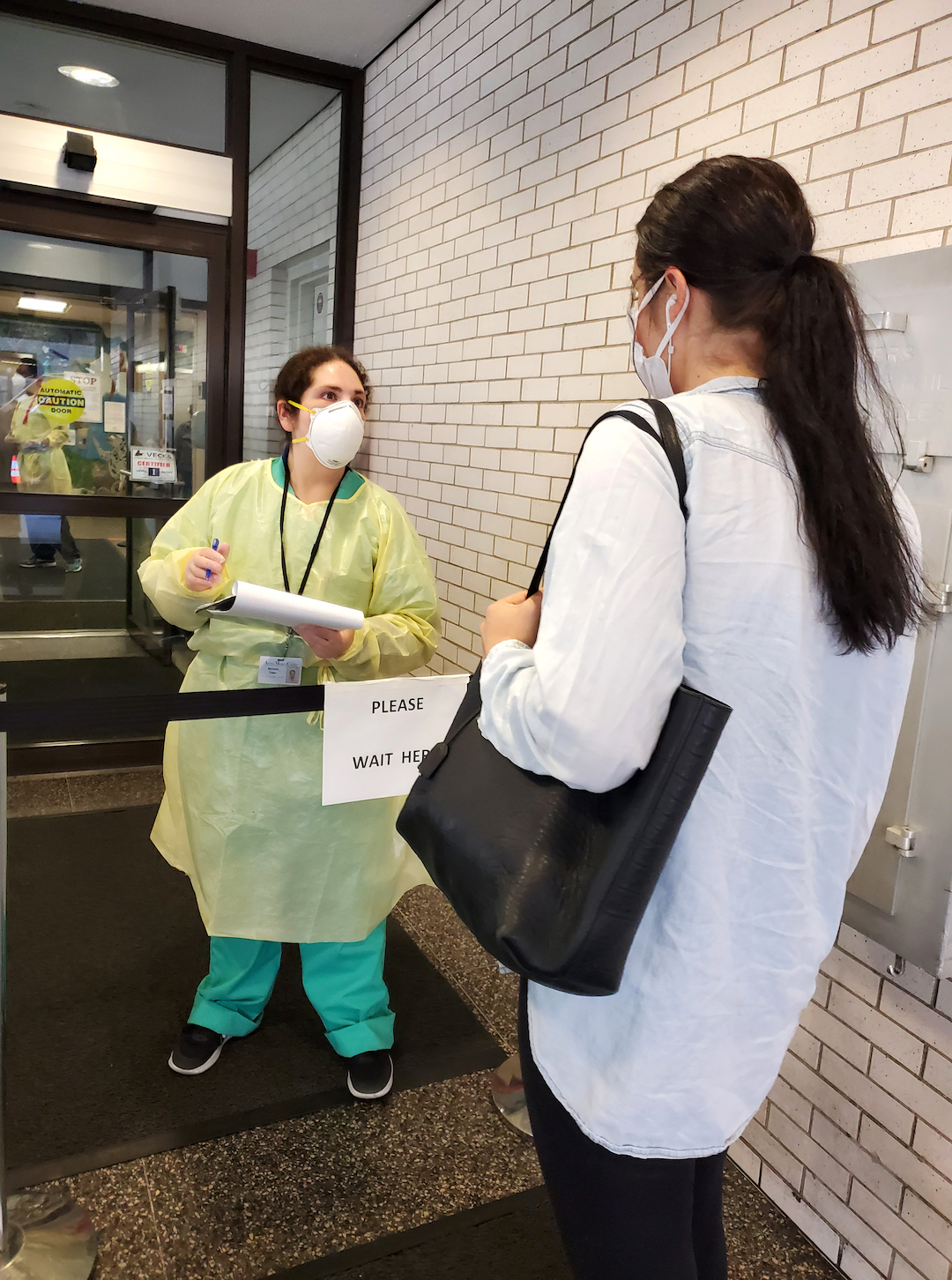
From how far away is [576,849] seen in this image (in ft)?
2.94

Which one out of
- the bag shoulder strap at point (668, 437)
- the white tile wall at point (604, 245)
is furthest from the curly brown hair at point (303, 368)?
the bag shoulder strap at point (668, 437)

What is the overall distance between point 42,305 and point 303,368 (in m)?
2.39

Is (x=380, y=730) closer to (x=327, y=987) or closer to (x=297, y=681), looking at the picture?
(x=297, y=681)

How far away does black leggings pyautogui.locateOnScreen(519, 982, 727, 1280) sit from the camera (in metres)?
1.00

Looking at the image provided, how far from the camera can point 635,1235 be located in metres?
1.01

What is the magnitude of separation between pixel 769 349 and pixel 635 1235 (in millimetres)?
952

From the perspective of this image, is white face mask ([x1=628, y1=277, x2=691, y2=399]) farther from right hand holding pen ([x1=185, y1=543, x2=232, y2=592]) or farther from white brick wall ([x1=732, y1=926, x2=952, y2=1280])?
white brick wall ([x1=732, y1=926, x2=952, y2=1280])

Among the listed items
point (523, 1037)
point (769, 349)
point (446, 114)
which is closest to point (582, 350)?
point (446, 114)

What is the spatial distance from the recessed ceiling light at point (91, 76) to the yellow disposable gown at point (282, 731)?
9.10 ft

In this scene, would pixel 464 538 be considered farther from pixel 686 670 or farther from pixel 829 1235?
pixel 686 670

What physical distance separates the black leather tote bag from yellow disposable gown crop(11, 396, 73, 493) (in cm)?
371

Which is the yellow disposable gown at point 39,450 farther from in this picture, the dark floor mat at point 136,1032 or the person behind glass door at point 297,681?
the person behind glass door at point 297,681

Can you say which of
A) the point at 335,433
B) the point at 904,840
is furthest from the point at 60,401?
the point at 904,840

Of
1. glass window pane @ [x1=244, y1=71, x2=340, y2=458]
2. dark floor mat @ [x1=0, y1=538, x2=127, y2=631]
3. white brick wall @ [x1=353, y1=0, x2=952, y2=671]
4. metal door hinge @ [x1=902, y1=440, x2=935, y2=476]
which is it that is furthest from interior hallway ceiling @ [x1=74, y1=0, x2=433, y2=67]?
metal door hinge @ [x1=902, y1=440, x2=935, y2=476]
